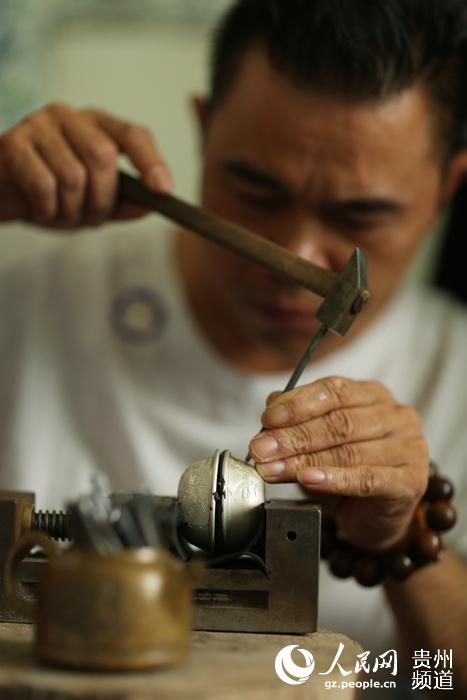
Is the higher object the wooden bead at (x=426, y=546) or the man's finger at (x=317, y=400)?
the man's finger at (x=317, y=400)

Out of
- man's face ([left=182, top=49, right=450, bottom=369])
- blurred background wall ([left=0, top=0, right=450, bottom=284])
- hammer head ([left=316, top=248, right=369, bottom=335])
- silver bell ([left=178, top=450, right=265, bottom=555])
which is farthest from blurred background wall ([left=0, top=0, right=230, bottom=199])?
silver bell ([left=178, top=450, right=265, bottom=555])

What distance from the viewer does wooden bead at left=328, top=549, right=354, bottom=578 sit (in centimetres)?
106

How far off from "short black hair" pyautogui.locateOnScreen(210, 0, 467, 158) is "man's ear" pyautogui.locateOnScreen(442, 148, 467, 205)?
10 centimetres

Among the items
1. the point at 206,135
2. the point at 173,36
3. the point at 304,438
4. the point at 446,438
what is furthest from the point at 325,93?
the point at 173,36

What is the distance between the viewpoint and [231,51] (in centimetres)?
147

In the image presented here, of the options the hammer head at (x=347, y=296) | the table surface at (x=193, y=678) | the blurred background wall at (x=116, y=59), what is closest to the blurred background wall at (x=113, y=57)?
the blurred background wall at (x=116, y=59)

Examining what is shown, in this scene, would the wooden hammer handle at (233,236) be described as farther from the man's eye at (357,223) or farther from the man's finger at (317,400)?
the man's eye at (357,223)

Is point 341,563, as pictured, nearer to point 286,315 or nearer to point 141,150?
point 286,315

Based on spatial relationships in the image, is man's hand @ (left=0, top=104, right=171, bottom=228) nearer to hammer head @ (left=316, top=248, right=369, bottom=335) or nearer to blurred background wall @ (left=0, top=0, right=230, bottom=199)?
hammer head @ (left=316, top=248, right=369, bottom=335)

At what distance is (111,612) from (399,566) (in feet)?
1.69

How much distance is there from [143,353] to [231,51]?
0.54 metres

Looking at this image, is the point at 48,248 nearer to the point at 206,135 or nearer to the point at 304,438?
the point at 206,135

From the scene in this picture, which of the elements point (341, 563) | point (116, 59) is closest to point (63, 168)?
point (341, 563)

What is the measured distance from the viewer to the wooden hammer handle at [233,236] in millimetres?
1045
